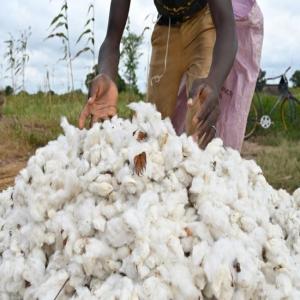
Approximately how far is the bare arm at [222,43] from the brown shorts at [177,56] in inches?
11.5

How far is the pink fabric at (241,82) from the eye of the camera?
8.49ft

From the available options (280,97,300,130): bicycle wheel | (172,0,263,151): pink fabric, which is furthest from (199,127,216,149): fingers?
(280,97,300,130): bicycle wheel

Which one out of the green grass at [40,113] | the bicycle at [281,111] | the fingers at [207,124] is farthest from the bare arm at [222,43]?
the bicycle at [281,111]

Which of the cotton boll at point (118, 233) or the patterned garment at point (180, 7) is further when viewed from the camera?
the patterned garment at point (180, 7)

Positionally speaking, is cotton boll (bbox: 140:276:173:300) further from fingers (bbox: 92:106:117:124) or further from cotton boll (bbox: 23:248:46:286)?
fingers (bbox: 92:106:117:124)

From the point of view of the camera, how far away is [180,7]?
2.37 m

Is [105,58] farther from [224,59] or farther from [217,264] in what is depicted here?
[217,264]

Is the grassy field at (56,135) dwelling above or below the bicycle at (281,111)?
above

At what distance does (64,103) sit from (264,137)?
2.94 meters

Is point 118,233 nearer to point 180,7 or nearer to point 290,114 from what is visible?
point 180,7

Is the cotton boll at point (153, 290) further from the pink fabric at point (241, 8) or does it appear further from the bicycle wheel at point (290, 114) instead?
the bicycle wheel at point (290, 114)

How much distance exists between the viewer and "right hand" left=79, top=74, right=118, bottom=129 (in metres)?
1.86

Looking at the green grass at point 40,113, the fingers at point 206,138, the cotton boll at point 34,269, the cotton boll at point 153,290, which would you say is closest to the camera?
the cotton boll at point 153,290

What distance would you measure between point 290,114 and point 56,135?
197 inches
